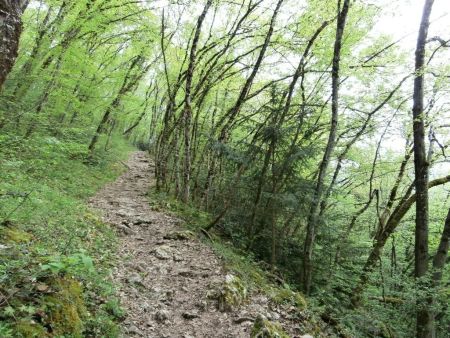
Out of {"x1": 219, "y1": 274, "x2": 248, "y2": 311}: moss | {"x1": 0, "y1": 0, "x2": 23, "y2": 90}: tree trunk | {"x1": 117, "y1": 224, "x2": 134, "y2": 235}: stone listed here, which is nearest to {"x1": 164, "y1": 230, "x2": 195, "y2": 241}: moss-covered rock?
{"x1": 117, "y1": 224, "x2": 134, "y2": 235}: stone

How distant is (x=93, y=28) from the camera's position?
32.1 ft

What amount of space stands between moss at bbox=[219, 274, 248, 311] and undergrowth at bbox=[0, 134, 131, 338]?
1.96 m

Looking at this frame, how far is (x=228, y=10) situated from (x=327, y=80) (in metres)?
5.02

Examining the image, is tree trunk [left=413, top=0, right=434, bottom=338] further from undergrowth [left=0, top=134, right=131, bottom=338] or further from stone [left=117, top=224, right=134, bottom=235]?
stone [left=117, top=224, right=134, bottom=235]

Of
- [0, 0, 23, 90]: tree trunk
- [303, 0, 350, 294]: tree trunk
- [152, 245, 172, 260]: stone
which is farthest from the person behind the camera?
[303, 0, 350, 294]: tree trunk

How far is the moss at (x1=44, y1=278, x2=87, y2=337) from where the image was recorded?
10.6ft

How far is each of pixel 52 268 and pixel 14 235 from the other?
7.65 feet

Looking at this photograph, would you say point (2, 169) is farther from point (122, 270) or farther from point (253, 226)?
point (253, 226)

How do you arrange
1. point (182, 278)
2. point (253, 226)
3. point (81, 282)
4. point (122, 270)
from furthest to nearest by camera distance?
point (253, 226) < point (182, 278) < point (122, 270) < point (81, 282)

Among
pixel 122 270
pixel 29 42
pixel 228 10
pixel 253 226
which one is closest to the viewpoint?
pixel 122 270

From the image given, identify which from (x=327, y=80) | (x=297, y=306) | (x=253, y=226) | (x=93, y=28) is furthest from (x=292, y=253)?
(x=93, y=28)

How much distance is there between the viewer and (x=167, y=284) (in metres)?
6.11

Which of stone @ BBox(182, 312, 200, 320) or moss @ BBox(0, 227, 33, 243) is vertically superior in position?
moss @ BBox(0, 227, 33, 243)

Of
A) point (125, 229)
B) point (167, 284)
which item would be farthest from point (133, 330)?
point (125, 229)
